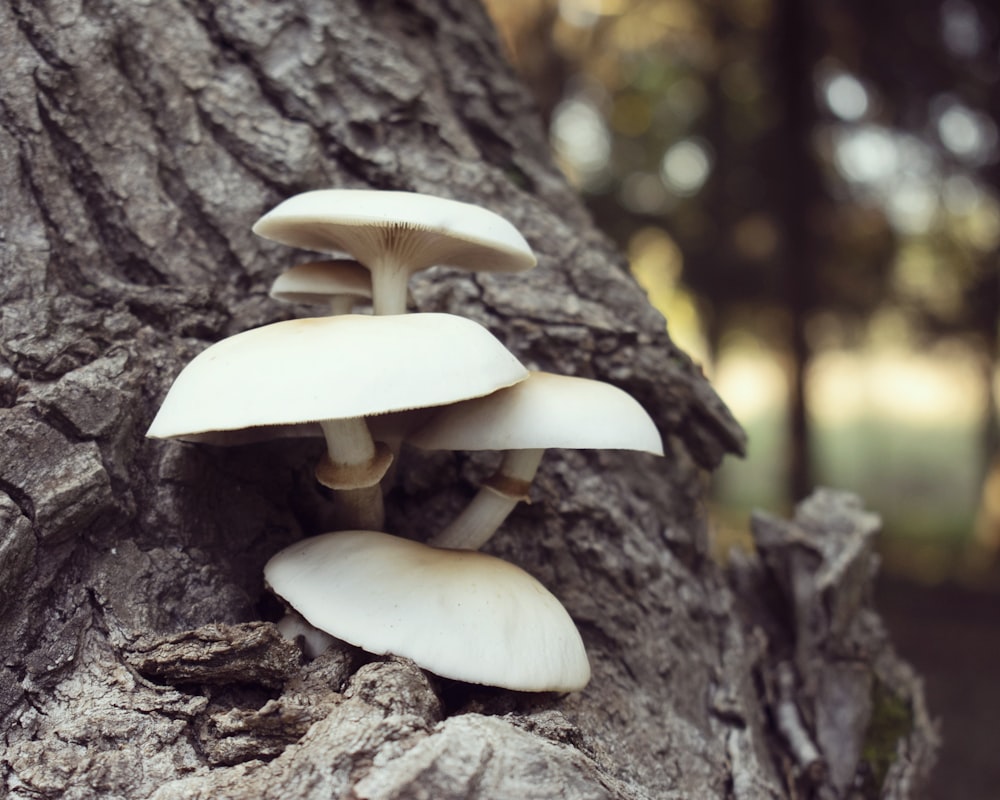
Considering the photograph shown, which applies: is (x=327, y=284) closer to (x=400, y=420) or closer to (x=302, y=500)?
(x=400, y=420)

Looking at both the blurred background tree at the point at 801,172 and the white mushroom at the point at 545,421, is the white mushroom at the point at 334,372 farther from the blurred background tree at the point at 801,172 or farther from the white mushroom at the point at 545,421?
the blurred background tree at the point at 801,172

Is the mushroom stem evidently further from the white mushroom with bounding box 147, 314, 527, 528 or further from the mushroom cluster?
the white mushroom with bounding box 147, 314, 527, 528

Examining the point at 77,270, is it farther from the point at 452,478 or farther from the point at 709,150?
the point at 709,150

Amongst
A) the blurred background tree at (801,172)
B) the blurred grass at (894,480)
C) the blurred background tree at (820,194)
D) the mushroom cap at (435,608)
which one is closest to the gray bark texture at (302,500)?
the mushroom cap at (435,608)

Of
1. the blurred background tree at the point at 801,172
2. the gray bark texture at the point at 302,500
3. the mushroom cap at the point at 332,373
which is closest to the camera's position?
the mushroom cap at the point at 332,373

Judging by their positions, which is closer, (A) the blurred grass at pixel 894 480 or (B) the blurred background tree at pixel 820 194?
(B) the blurred background tree at pixel 820 194

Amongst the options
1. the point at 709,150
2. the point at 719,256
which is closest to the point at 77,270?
the point at 719,256

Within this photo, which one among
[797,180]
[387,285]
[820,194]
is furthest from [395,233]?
[820,194]
